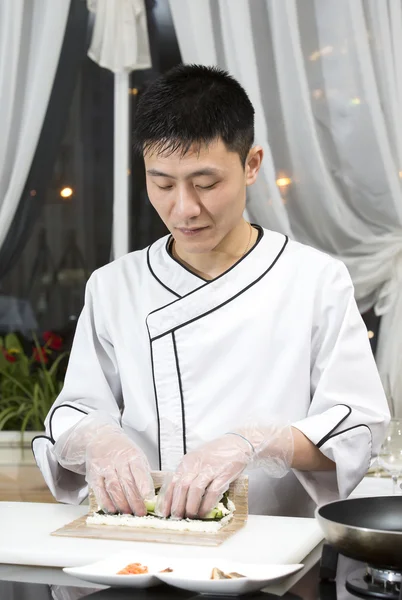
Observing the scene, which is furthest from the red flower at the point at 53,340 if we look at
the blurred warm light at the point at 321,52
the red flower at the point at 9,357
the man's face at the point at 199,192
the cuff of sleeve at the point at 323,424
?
the cuff of sleeve at the point at 323,424

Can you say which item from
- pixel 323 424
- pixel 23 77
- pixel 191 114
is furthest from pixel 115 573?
pixel 23 77

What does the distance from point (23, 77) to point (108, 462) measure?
2646 mm

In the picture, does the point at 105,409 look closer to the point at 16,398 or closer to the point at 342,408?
the point at 342,408

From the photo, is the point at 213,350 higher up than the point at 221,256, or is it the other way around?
the point at 221,256

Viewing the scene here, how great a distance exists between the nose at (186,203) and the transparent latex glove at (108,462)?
41 centimetres

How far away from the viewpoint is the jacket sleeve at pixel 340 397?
1.50 meters

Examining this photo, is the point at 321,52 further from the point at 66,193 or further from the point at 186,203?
the point at 186,203

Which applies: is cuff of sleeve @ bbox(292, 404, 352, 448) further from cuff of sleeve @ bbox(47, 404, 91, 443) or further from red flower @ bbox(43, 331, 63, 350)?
red flower @ bbox(43, 331, 63, 350)

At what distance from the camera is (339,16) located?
3.47m

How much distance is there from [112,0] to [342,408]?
102 inches

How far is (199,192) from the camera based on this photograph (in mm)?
1551

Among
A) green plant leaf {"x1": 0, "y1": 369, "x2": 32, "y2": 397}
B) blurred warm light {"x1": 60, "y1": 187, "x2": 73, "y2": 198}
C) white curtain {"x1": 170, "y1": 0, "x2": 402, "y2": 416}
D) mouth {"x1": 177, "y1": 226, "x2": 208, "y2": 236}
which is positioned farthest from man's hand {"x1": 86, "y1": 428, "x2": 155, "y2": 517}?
blurred warm light {"x1": 60, "y1": 187, "x2": 73, "y2": 198}

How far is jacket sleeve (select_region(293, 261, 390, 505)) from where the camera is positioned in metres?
1.50

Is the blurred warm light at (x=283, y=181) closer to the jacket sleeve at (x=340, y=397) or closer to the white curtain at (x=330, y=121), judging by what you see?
the white curtain at (x=330, y=121)
